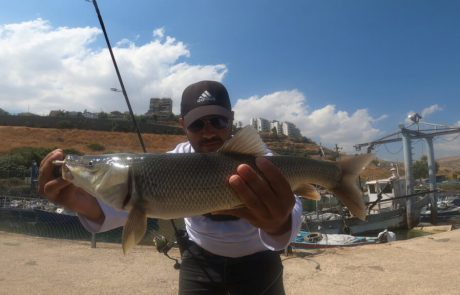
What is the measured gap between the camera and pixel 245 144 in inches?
106

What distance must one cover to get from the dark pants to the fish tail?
0.90m

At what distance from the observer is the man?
2676 millimetres

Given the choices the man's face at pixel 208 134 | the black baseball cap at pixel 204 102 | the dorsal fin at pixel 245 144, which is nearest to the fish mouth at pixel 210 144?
the man's face at pixel 208 134

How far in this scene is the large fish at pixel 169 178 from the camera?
2.59 m

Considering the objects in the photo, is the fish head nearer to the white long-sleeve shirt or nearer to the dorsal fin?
the white long-sleeve shirt

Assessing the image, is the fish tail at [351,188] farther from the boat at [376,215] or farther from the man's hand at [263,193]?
the boat at [376,215]

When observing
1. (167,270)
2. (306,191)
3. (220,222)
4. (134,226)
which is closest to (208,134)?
(220,222)

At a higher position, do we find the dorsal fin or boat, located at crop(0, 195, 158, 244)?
the dorsal fin

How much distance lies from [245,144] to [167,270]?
6726 millimetres

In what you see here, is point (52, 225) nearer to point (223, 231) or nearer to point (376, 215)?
point (223, 231)

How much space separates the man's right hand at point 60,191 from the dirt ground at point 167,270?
4674mm

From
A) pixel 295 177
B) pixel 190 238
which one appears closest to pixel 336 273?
pixel 190 238

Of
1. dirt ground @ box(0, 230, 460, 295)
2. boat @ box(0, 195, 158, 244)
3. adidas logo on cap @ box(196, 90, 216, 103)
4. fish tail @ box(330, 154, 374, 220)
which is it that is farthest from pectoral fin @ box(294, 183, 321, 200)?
boat @ box(0, 195, 158, 244)

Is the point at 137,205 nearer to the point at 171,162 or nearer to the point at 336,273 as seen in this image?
the point at 171,162
